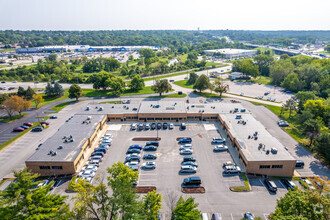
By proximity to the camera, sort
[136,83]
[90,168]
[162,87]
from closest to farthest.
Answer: [90,168] → [162,87] → [136,83]

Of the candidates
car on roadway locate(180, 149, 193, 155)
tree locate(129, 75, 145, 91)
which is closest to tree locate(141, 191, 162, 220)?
car on roadway locate(180, 149, 193, 155)

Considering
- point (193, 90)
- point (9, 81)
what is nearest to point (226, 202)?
point (193, 90)

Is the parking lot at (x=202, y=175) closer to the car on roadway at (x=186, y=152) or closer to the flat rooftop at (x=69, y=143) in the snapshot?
the car on roadway at (x=186, y=152)

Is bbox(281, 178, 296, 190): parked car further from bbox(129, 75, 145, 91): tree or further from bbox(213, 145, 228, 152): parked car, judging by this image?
bbox(129, 75, 145, 91): tree

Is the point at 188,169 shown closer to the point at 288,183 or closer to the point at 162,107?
Result: the point at 288,183

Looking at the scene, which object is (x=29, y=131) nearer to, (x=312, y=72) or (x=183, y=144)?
(x=183, y=144)

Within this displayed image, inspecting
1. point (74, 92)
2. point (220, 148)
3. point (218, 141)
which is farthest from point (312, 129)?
point (74, 92)
